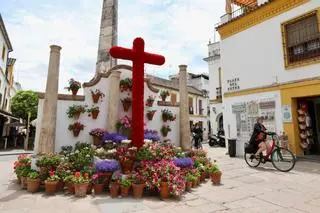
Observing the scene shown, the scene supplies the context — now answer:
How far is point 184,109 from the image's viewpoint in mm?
8492

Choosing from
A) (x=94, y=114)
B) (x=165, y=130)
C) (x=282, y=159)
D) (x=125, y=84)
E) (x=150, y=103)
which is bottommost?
(x=282, y=159)

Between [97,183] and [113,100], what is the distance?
310cm

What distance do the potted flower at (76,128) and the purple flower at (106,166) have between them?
195cm

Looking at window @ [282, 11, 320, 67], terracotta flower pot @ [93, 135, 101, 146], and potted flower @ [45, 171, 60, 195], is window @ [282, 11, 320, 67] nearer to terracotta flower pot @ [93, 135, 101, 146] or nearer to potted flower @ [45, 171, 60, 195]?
terracotta flower pot @ [93, 135, 101, 146]

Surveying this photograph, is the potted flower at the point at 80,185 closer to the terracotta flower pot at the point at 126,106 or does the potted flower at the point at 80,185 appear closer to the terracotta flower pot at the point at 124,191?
the terracotta flower pot at the point at 124,191

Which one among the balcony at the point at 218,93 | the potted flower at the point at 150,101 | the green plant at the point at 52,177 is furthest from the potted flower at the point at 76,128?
the balcony at the point at 218,93

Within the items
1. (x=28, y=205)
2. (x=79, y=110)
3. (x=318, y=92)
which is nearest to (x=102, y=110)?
(x=79, y=110)

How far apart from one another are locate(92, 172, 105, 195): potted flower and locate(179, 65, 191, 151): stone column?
3.97m

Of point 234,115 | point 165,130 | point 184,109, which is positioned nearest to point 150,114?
point 165,130

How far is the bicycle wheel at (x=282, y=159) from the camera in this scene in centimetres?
711

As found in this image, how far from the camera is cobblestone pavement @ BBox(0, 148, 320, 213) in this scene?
13.3 feet

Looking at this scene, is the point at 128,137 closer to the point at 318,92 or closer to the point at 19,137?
the point at 318,92

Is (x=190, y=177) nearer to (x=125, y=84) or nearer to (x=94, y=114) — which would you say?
(x=94, y=114)

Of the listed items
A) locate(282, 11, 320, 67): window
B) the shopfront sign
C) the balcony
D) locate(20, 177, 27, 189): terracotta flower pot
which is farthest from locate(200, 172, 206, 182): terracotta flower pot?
the balcony
